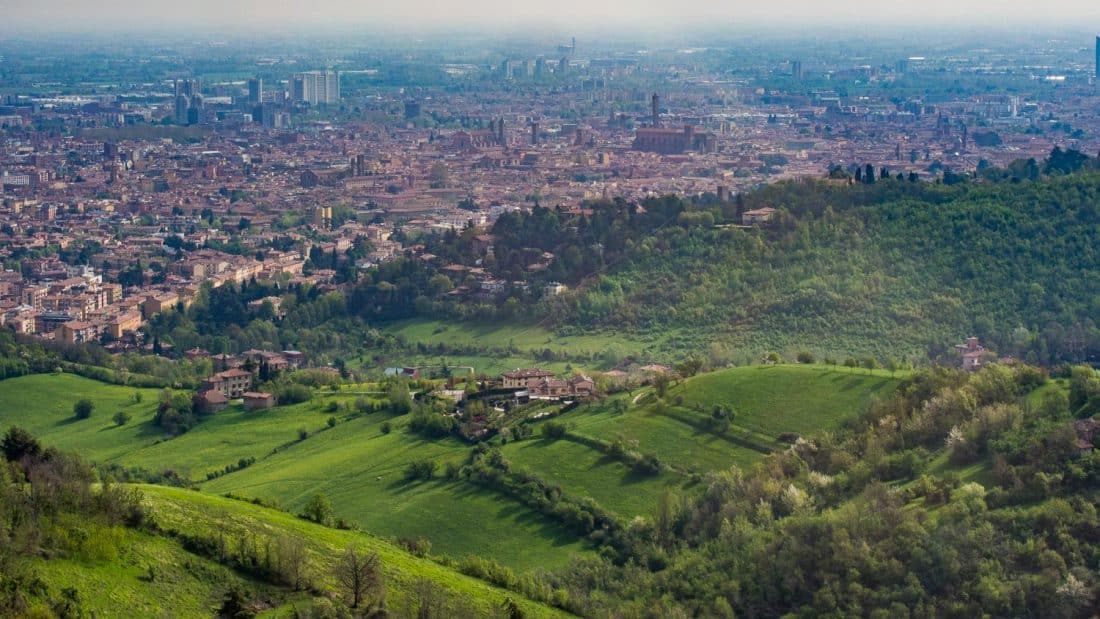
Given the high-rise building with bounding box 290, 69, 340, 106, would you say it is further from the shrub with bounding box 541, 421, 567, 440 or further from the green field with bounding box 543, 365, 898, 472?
the shrub with bounding box 541, 421, 567, 440

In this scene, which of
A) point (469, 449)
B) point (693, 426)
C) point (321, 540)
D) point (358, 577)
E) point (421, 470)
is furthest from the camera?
point (469, 449)

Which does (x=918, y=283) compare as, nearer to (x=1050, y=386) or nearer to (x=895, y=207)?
(x=895, y=207)

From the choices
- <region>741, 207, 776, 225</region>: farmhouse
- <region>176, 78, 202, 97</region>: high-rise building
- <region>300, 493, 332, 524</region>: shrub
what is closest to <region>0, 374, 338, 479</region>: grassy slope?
<region>300, 493, 332, 524</region>: shrub

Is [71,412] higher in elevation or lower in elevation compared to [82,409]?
lower

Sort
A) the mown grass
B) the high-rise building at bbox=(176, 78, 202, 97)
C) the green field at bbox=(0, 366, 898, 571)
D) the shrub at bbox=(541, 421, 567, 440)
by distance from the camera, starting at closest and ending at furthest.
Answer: the green field at bbox=(0, 366, 898, 571)
the mown grass
the shrub at bbox=(541, 421, 567, 440)
the high-rise building at bbox=(176, 78, 202, 97)

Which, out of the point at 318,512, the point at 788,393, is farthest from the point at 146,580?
the point at 788,393

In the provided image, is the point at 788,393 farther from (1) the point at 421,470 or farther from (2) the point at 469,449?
(1) the point at 421,470

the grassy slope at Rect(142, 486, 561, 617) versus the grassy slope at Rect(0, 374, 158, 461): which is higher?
the grassy slope at Rect(142, 486, 561, 617)
